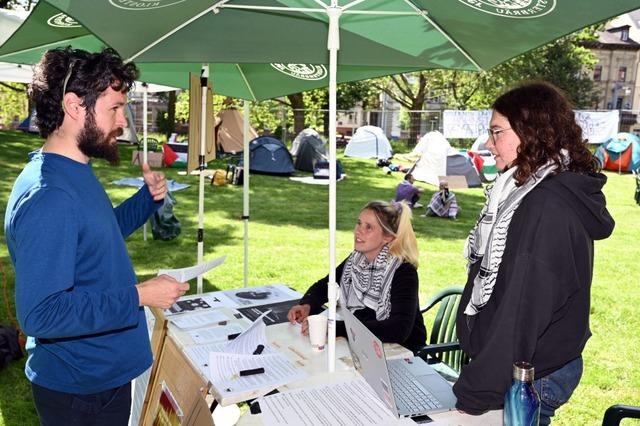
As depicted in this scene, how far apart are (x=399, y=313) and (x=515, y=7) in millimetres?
1546

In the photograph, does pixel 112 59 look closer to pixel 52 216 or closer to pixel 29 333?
pixel 52 216

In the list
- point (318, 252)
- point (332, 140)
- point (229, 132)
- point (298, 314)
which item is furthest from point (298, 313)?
point (229, 132)

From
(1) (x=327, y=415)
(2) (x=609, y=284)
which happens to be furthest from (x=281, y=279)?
(1) (x=327, y=415)

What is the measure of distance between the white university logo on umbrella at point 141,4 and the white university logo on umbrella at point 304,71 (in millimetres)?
1874

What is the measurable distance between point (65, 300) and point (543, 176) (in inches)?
58.2

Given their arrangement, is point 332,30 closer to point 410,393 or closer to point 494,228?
point 494,228

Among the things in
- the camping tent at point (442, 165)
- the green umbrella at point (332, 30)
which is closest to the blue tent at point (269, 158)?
the camping tent at point (442, 165)

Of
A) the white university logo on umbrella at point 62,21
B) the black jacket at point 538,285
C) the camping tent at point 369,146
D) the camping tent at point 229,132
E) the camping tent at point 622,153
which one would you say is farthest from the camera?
the camping tent at point 369,146

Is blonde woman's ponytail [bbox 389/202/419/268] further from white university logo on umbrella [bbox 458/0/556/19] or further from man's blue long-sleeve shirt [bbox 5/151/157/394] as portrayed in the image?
man's blue long-sleeve shirt [bbox 5/151/157/394]

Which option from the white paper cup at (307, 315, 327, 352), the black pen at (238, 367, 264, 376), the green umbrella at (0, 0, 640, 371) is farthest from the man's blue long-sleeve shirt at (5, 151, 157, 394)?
the white paper cup at (307, 315, 327, 352)

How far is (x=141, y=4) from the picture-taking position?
2178 millimetres

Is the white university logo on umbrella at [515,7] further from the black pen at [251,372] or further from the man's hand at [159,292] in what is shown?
the black pen at [251,372]

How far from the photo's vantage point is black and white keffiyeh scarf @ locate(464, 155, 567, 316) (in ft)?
5.85

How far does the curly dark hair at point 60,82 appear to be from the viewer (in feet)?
5.77
